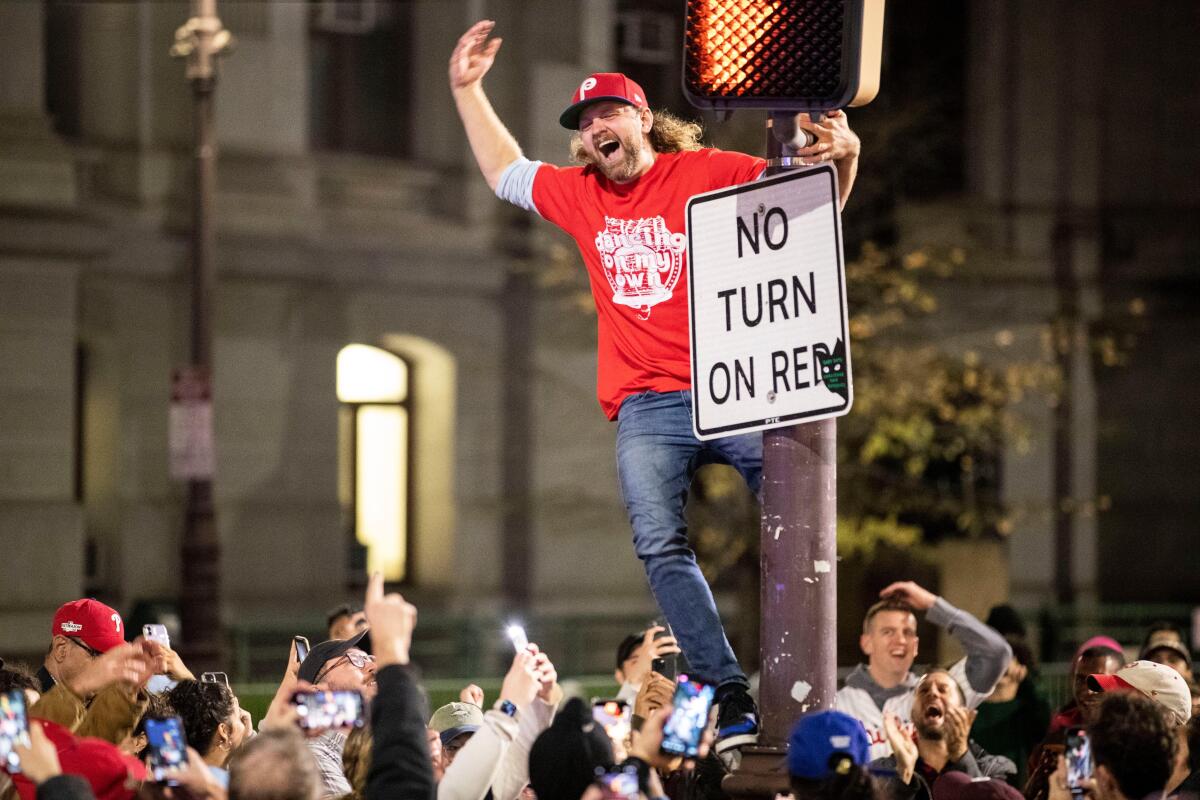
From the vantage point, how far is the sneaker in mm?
5801

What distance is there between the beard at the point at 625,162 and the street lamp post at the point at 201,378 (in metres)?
10.2

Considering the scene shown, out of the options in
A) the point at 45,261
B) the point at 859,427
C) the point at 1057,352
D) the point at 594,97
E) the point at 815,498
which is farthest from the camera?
the point at 1057,352

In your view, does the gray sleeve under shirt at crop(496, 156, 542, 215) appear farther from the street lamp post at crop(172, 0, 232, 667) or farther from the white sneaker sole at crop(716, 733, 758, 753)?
the street lamp post at crop(172, 0, 232, 667)

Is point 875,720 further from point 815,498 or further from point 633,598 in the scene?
point 633,598

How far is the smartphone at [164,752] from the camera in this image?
4945 mm

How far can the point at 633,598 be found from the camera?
21766 mm

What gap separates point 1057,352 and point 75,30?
1143 centimetres

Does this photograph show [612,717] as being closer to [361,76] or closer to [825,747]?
[825,747]

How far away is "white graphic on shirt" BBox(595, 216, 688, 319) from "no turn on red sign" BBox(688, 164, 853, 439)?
0.46 meters

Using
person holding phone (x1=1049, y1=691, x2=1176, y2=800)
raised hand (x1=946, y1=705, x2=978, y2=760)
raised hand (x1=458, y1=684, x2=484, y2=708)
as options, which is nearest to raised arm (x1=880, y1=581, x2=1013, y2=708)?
raised hand (x1=946, y1=705, x2=978, y2=760)

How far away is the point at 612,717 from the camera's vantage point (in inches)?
231

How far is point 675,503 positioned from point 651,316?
588 mm

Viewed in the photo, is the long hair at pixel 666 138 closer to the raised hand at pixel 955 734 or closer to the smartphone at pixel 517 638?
the smartphone at pixel 517 638

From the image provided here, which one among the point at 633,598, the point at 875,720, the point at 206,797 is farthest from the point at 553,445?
the point at 206,797
